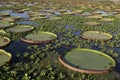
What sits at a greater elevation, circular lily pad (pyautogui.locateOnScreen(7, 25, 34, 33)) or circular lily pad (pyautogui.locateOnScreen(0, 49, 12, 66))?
circular lily pad (pyautogui.locateOnScreen(0, 49, 12, 66))

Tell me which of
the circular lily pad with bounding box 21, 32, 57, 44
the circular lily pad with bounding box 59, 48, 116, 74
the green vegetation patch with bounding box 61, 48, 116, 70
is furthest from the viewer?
the circular lily pad with bounding box 21, 32, 57, 44

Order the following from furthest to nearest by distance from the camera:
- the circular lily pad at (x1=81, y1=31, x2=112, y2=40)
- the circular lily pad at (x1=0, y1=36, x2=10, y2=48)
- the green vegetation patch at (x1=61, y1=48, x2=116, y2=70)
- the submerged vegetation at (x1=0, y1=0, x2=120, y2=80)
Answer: the circular lily pad at (x1=81, y1=31, x2=112, y2=40) < the circular lily pad at (x1=0, y1=36, x2=10, y2=48) < the green vegetation patch at (x1=61, y1=48, x2=116, y2=70) < the submerged vegetation at (x1=0, y1=0, x2=120, y2=80)

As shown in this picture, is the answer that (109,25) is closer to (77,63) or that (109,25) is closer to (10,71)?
(77,63)

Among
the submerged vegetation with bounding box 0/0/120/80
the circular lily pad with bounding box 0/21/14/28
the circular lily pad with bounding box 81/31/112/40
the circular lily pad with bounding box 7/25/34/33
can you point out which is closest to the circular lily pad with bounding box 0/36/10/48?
the submerged vegetation with bounding box 0/0/120/80

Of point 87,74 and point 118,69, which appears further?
point 118,69

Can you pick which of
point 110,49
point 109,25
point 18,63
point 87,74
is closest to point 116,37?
point 110,49

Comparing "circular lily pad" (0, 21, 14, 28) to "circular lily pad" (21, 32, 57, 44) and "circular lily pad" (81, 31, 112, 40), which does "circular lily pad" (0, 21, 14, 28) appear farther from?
"circular lily pad" (81, 31, 112, 40)
